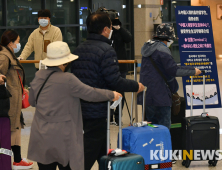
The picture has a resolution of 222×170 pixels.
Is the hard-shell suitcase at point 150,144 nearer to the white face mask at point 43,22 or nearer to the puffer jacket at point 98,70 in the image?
the puffer jacket at point 98,70

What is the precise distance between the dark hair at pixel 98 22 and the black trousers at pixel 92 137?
30.6 inches

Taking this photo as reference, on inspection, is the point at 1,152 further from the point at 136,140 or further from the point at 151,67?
the point at 151,67

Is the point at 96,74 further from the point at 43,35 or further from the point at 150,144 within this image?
the point at 43,35

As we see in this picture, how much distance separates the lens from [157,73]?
4.05m

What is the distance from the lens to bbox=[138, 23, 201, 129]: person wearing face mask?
399 cm

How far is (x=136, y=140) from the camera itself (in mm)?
3375

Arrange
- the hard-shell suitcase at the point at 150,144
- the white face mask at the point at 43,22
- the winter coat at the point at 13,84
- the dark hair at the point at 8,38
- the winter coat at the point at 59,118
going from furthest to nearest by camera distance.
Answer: the white face mask at the point at 43,22 → the dark hair at the point at 8,38 → the winter coat at the point at 13,84 → the hard-shell suitcase at the point at 150,144 → the winter coat at the point at 59,118

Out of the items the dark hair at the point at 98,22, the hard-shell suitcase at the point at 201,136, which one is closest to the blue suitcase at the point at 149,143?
the hard-shell suitcase at the point at 201,136

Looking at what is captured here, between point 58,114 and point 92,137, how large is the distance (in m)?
0.49

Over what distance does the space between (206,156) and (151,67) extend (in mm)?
1331

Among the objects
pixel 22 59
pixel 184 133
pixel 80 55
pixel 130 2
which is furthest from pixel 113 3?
pixel 80 55

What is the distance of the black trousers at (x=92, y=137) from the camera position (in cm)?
316

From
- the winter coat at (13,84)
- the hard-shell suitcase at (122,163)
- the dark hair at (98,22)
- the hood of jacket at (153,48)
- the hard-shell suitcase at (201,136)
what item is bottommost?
the hard-shell suitcase at (201,136)

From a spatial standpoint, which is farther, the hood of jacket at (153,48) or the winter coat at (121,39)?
the winter coat at (121,39)
